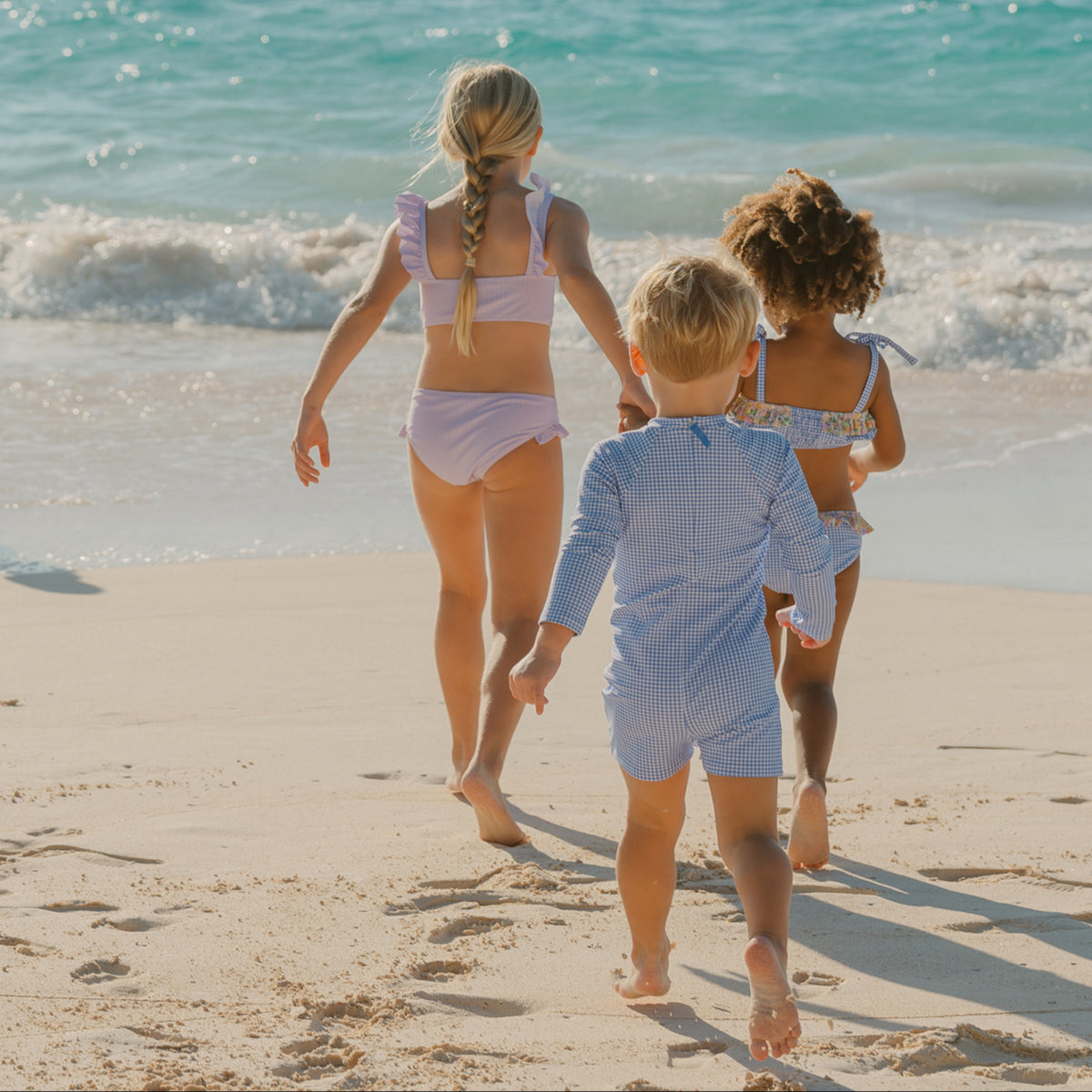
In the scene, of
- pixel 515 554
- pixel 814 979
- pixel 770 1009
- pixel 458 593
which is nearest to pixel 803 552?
pixel 770 1009

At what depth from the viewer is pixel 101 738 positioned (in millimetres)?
4051

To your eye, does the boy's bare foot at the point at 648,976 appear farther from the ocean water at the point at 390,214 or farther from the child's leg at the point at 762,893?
the ocean water at the point at 390,214

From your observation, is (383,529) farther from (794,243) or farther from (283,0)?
(283,0)

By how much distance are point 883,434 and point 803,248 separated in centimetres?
50

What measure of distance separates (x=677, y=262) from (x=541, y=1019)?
1378 mm

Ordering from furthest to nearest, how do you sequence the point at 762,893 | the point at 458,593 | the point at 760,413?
the point at 458,593 → the point at 760,413 → the point at 762,893

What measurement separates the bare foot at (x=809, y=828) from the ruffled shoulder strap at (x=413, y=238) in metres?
1.58

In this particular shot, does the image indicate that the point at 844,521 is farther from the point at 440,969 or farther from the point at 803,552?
the point at 440,969

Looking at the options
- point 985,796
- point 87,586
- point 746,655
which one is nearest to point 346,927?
point 746,655

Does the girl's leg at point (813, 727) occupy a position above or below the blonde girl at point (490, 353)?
below

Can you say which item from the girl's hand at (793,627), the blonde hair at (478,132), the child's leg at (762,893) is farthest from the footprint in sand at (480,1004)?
the blonde hair at (478,132)

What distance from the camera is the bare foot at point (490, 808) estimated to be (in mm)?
3336

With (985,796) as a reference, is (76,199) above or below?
above

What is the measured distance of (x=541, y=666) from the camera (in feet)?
7.50
